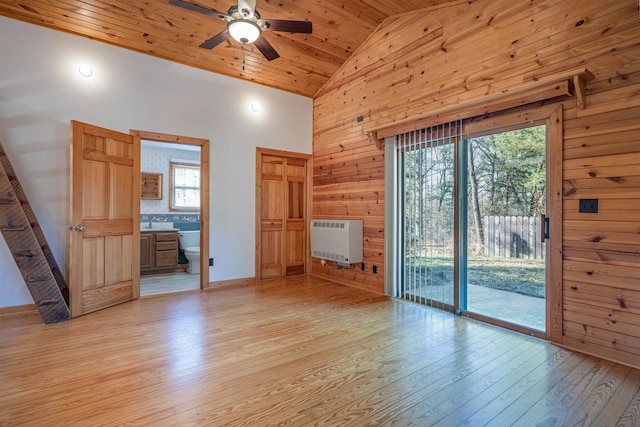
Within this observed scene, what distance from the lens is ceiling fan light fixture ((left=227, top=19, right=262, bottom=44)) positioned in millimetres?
2719

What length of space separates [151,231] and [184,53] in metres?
3.05

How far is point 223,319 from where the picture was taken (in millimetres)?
3277

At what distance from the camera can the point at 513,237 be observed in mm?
3039

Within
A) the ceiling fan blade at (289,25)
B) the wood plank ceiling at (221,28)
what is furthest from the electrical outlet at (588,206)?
the ceiling fan blade at (289,25)

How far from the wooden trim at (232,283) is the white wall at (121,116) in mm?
65

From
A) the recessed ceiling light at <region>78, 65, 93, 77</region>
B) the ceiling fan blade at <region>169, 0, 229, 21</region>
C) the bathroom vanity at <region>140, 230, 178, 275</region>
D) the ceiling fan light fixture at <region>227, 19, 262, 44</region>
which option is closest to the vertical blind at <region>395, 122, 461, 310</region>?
the ceiling fan light fixture at <region>227, 19, 262, 44</region>

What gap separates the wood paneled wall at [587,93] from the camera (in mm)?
2318

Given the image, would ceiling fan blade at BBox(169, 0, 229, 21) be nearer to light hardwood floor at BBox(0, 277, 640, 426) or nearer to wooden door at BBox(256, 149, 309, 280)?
wooden door at BBox(256, 149, 309, 280)

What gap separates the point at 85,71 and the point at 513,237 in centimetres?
497

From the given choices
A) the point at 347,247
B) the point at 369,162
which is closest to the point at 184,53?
the point at 369,162

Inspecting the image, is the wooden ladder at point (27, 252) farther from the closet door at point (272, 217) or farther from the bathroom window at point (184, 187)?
the bathroom window at point (184, 187)

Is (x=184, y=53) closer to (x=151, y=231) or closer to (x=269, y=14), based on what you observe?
(x=269, y=14)

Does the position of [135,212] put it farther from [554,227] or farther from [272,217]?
[554,227]

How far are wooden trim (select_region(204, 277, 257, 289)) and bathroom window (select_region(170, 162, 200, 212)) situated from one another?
2665 mm
